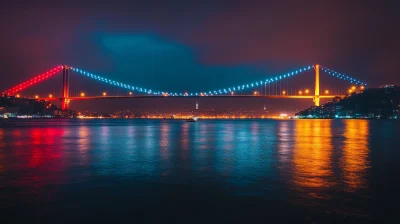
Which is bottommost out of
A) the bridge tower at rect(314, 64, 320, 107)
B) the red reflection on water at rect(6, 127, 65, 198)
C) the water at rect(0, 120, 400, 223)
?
the water at rect(0, 120, 400, 223)

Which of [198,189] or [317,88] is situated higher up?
[317,88]

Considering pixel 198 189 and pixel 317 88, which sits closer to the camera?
pixel 198 189

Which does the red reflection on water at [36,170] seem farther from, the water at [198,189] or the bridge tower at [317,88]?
the bridge tower at [317,88]

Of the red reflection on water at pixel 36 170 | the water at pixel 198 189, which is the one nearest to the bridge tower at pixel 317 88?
the water at pixel 198 189

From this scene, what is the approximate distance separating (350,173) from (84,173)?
756cm

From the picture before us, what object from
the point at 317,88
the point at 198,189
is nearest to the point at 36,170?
the point at 198,189

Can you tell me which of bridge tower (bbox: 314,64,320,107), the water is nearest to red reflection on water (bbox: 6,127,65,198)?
the water

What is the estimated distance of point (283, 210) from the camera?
21.6 feet

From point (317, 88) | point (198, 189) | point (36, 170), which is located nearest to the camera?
point (198, 189)

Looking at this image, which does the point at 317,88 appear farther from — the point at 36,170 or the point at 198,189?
the point at 198,189

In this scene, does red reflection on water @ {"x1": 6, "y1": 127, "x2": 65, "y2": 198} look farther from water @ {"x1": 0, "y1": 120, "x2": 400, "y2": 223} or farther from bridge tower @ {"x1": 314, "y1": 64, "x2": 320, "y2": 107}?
bridge tower @ {"x1": 314, "y1": 64, "x2": 320, "y2": 107}

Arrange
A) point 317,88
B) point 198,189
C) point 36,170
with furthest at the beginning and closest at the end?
point 317,88 → point 36,170 → point 198,189

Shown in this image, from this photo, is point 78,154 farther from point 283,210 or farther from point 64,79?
point 64,79

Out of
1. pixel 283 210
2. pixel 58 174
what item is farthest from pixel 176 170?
pixel 283 210
